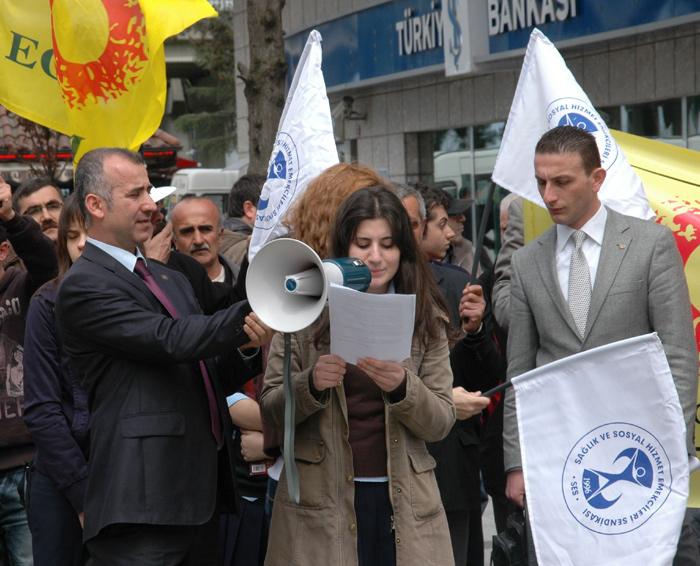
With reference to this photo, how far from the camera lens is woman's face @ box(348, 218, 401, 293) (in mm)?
3746

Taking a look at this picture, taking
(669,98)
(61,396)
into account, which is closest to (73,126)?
(61,396)

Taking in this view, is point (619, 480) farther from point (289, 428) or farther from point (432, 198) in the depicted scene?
point (432, 198)

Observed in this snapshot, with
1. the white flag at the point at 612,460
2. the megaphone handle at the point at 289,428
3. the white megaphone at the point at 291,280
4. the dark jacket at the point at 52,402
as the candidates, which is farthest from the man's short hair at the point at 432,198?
the white megaphone at the point at 291,280

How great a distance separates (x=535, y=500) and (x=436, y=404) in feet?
1.70

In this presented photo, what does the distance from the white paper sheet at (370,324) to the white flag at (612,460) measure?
2.21 feet

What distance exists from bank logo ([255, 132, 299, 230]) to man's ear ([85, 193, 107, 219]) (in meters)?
1.37

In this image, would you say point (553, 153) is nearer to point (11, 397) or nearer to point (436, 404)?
point (436, 404)

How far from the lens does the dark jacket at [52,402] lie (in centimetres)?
457

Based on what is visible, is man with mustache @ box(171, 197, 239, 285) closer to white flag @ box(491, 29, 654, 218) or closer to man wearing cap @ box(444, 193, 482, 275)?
white flag @ box(491, 29, 654, 218)

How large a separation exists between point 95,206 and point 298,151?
4.94 feet

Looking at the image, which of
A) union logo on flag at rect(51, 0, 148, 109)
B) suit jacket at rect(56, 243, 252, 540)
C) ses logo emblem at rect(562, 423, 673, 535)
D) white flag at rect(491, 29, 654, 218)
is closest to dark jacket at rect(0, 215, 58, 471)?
union logo on flag at rect(51, 0, 148, 109)

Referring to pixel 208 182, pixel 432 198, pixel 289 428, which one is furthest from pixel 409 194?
pixel 208 182

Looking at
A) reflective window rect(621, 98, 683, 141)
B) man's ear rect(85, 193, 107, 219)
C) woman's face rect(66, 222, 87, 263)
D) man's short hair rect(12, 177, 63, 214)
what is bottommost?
woman's face rect(66, 222, 87, 263)

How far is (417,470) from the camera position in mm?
3744
